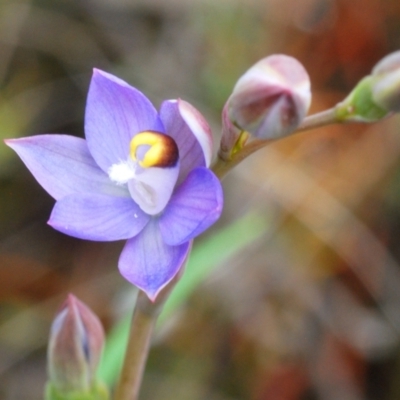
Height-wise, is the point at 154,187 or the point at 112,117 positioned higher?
the point at 112,117

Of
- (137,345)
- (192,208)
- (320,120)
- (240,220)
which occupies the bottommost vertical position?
(240,220)

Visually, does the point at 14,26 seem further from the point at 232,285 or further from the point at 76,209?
the point at 76,209

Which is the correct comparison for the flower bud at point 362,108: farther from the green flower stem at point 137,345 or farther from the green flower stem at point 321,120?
the green flower stem at point 137,345

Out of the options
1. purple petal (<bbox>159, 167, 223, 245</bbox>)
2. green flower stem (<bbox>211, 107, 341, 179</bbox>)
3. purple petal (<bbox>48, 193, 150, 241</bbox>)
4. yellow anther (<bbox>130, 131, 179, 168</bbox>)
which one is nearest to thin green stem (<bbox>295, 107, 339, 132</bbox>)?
green flower stem (<bbox>211, 107, 341, 179</bbox>)

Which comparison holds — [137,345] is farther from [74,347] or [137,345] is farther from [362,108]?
[362,108]

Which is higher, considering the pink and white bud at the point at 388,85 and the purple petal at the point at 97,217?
the pink and white bud at the point at 388,85

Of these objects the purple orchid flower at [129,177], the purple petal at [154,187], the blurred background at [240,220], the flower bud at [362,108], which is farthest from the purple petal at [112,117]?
the blurred background at [240,220]

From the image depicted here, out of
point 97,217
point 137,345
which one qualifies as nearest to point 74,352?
point 137,345
